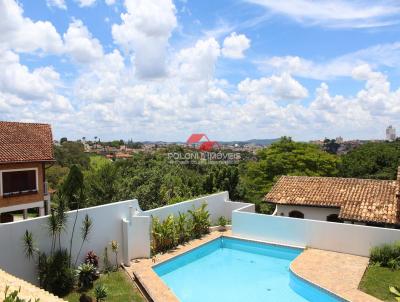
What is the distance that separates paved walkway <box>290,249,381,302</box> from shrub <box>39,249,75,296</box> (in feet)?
28.4

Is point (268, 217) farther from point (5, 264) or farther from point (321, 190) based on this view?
point (5, 264)

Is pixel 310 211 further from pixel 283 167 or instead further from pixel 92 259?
pixel 283 167

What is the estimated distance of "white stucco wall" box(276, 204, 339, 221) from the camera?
1998cm

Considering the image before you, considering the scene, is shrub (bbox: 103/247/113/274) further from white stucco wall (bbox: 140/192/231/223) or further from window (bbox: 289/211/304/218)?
window (bbox: 289/211/304/218)

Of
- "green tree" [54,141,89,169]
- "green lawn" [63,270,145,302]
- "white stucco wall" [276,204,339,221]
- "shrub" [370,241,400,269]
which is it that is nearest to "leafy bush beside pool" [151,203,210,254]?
"green lawn" [63,270,145,302]

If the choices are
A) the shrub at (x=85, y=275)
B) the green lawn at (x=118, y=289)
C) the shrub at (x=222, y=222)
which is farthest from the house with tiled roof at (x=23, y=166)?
the shrub at (x=222, y=222)

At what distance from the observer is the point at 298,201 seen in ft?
67.4

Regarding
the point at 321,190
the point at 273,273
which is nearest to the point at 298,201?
the point at 321,190

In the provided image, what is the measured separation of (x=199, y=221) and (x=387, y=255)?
30.1 feet

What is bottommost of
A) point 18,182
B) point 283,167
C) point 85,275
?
point 85,275

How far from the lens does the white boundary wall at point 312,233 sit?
16.3 metres

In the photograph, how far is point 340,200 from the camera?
64.2 ft

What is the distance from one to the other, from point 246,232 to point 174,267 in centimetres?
499

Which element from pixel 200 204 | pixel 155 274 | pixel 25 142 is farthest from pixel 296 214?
pixel 25 142
